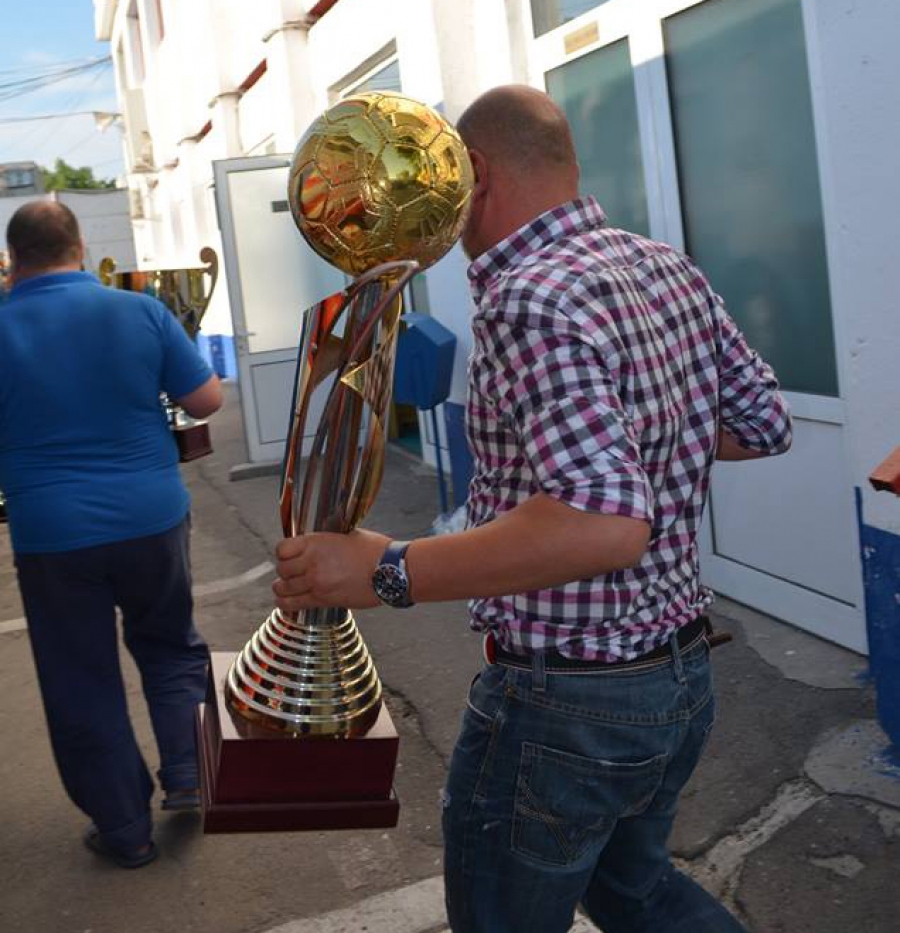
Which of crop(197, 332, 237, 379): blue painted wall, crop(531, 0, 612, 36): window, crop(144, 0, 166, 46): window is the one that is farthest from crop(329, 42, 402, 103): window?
crop(144, 0, 166, 46): window

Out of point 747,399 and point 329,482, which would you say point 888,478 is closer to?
point 747,399

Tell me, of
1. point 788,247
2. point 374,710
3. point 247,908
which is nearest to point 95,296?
point 247,908

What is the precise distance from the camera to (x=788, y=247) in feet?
14.6

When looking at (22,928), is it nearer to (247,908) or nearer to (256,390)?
(247,908)

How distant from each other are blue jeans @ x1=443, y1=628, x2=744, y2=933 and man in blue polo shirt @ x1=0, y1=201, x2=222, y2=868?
1730mm

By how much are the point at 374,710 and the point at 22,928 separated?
1.92m

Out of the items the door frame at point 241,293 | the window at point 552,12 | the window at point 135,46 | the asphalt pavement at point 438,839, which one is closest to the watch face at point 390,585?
the asphalt pavement at point 438,839

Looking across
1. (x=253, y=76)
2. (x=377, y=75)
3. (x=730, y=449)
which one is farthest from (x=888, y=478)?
(x=253, y=76)

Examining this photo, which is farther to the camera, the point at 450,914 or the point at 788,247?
the point at 788,247

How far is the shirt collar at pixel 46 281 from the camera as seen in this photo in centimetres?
324

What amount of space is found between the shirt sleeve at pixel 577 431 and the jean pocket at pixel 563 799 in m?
0.44

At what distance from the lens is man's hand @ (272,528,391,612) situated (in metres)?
1.58

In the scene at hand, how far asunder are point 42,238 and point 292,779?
6.84 feet

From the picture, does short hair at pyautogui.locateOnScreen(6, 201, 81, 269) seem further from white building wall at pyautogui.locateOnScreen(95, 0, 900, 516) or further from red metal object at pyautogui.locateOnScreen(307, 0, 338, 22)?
red metal object at pyautogui.locateOnScreen(307, 0, 338, 22)
